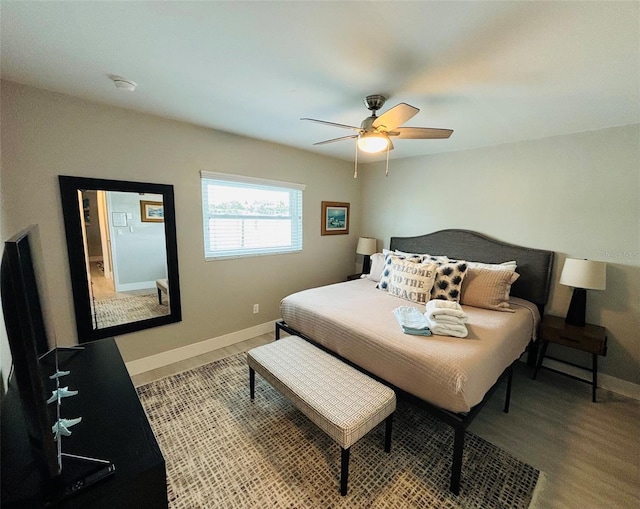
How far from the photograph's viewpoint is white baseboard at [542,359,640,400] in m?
2.40

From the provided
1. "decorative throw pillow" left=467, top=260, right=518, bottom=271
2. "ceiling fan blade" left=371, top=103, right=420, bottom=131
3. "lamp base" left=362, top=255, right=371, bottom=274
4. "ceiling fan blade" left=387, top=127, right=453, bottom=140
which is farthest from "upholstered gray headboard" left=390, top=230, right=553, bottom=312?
"ceiling fan blade" left=371, top=103, right=420, bottom=131

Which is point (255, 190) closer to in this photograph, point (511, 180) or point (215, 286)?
point (215, 286)

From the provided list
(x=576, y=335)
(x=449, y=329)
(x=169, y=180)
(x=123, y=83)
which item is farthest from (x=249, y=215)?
(x=576, y=335)

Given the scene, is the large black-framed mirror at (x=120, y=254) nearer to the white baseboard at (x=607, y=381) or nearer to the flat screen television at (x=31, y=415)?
the flat screen television at (x=31, y=415)

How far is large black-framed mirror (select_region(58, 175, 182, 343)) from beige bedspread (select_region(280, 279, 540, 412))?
50.7 inches

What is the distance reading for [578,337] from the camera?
234 cm

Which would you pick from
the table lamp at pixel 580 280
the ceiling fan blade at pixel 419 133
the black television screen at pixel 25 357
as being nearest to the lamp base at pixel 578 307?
the table lamp at pixel 580 280

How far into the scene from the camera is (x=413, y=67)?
1.57m

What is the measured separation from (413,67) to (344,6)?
626 millimetres

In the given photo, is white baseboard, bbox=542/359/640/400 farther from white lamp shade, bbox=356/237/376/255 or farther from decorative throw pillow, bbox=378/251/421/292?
white lamp shade, bbox=356/237/376/255

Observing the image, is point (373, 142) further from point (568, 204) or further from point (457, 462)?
point (568, 204)

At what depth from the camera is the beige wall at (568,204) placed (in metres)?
2.37

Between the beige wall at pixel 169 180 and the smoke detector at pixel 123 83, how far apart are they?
0.54 m

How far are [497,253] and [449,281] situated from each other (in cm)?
88
